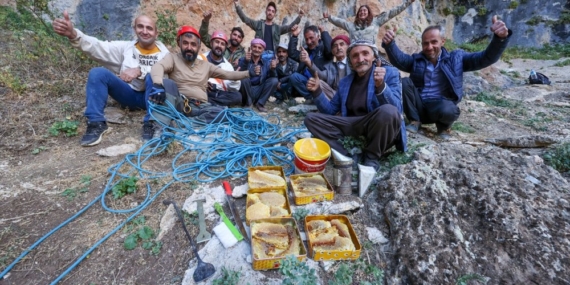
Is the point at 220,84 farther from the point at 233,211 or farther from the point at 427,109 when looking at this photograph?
the point at 427,109

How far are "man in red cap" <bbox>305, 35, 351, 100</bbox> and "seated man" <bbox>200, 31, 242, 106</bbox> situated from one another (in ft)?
5.13

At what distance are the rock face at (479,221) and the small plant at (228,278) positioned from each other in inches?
39.7

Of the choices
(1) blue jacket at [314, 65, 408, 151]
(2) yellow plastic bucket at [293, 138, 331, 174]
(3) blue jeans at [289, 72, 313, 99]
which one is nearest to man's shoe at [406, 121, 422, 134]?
(1) blue jacket at [314, 65, 408, 151]

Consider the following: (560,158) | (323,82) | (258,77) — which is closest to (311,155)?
(323,82)

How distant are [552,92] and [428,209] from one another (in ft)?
26.7

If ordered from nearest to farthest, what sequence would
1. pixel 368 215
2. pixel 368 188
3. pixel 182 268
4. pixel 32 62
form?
pixel 182 268 → pixel 368 215 → pixel 368 188 → pixel 32 62

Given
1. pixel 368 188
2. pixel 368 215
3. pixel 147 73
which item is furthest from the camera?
pixel 147 73

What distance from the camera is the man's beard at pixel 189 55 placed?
12.7 feet

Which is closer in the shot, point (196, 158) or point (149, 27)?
point (196, 158)

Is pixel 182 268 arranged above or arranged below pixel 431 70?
below

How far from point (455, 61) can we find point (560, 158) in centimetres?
170

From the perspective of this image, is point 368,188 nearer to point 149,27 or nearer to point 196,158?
point 196,158

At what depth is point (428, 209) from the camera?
2016mm

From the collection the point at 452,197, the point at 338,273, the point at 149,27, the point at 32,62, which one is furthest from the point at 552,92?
the point at 32,62
